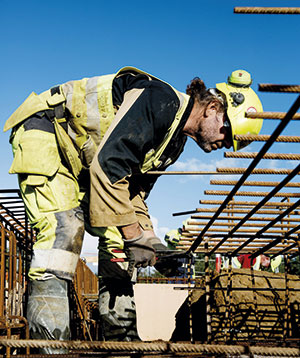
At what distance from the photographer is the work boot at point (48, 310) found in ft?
9.35

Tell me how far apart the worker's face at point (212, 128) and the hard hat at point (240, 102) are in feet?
0.22

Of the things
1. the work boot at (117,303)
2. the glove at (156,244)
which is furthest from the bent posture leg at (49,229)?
the glove at (156,244)

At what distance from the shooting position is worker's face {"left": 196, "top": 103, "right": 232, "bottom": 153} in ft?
11.7

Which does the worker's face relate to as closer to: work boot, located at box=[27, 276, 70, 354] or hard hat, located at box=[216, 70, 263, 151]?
hard hat, located at box=[216, 70, 263, 151]

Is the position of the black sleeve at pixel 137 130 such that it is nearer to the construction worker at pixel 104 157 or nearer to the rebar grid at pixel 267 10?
the construction worker at pixel 104 157

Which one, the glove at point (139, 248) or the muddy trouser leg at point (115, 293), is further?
the muddy trouser leg at point (115, 293)

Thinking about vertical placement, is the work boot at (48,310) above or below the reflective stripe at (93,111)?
below

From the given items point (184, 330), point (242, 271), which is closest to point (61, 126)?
point (242, 271)

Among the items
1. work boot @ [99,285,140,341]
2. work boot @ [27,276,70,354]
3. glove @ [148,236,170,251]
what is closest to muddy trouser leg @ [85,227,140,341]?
work boot @ [99,285,140,341]

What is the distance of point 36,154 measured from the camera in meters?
3.13

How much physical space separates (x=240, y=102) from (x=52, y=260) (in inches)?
71.6

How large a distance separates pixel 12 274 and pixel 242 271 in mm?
3253

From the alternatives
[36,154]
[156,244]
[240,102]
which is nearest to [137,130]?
[36,154]

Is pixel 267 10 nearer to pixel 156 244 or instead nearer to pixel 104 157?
pixel 104 157
